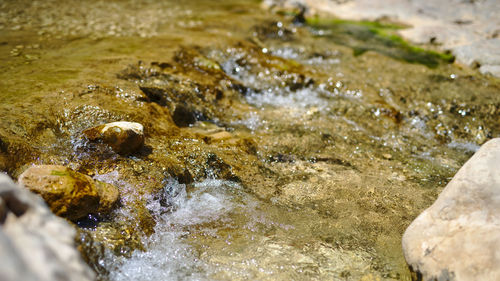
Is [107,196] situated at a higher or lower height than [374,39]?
lower

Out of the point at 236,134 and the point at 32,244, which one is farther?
the point at 236,134

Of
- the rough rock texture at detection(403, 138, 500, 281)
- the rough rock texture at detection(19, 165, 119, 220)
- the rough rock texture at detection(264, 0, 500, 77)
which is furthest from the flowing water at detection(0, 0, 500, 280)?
the rough rock texture at detection(264, 0, 500, 77)

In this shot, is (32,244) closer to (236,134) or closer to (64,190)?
(64,190)

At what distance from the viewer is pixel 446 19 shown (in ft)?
29.3

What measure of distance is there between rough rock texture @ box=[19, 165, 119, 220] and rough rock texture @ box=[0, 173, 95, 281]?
0.77m

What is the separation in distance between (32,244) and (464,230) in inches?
102

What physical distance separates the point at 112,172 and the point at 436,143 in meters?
4.27

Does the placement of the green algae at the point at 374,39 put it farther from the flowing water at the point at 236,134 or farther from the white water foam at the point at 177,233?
the white water foam at the point at 177,233

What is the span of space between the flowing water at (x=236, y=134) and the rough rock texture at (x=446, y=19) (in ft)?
1.56

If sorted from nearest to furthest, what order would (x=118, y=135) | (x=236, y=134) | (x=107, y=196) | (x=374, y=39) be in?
1. (x=107, y=196)
2. (x=118, y=135)
3. (x=236, y=134)
4. (x=374, y=39)

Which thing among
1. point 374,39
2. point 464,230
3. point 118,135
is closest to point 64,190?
point 118,135

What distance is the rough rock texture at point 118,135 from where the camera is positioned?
3.25 m

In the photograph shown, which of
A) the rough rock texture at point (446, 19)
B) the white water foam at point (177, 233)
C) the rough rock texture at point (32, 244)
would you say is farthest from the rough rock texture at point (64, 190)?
the rough rock texture at point (446, 19)

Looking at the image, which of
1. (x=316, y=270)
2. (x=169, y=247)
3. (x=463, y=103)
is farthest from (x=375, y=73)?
(x=169, y=247)
